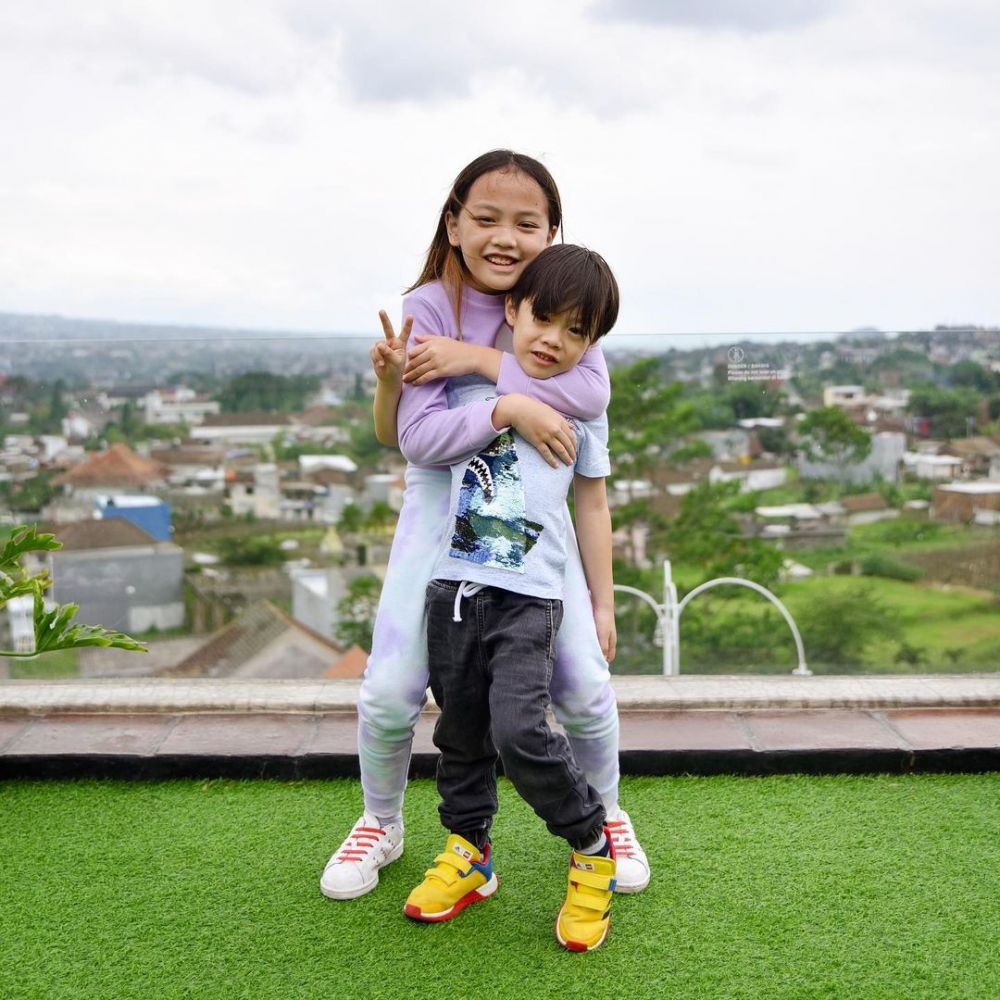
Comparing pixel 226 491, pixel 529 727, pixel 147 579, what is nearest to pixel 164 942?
pixel 529 727

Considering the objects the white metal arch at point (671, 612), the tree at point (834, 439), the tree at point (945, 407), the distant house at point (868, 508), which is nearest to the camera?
the white metal arch at point (671, 612)

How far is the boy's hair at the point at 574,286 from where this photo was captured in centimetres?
169

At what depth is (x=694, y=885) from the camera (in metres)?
1.90

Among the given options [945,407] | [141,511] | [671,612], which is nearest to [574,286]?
[671,612]

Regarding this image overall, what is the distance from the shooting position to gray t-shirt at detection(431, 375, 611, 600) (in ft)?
5.64

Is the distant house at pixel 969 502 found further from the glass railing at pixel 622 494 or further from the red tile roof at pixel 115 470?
the red tile roof at pixel 115 470

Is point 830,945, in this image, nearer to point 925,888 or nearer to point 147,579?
point 925,888

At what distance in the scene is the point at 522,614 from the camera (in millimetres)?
1706

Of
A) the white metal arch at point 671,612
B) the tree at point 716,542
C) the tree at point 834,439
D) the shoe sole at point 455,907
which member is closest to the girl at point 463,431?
the shoe sole at point 455,907

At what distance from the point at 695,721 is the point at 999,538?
20.8ft

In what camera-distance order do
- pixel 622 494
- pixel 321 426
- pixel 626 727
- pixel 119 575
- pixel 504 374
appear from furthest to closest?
1. pixel 622 494
2. pixel 321 426
3. pixel 119 575
4. pixel 626 727
5. pixel 504 374

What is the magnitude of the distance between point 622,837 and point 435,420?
0.79 meters

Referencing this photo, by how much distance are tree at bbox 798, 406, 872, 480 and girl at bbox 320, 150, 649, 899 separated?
458cm

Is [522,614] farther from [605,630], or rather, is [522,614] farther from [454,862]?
[454,862]
